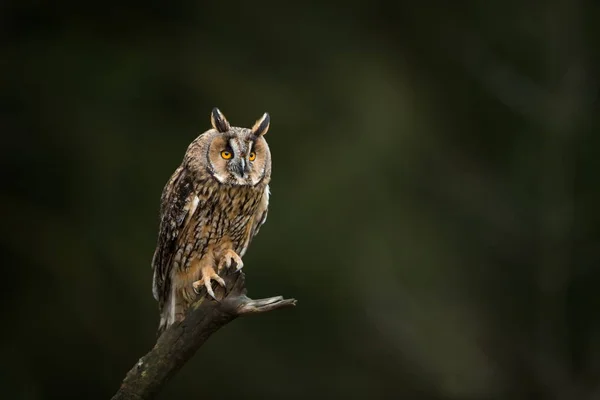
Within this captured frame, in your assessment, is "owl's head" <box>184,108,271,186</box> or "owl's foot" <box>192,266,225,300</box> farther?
"owl's head" <box>184,108,271,186</box>

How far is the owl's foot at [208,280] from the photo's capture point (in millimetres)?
2909

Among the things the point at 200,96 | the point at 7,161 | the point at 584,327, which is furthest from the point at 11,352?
the point at 584,327

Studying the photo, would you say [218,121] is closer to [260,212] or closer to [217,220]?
[217,220]

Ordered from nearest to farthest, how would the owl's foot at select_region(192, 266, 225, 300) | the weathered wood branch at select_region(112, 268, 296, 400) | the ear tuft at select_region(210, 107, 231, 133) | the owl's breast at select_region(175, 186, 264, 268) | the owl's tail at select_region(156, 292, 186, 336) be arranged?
the weathered wood branch at select_region(112, 268, 296, 400) < the owl's foot at select_region(192, 266, 225, 300) < the ear tuft at select_region(210, 107, 231, 133) < the owl's breast at select_region(175, 186, 264, 268) < the owl's tail at select_region(156, 292, 186, 336)

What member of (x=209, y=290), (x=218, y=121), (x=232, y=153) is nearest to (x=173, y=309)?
(x=209, y=290)

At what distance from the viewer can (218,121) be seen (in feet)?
10.2

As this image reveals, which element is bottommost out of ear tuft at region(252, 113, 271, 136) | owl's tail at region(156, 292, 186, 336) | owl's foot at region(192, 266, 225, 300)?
owl's tail at region(156, 292, 186, 336)

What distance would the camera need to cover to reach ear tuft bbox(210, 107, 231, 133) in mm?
3072

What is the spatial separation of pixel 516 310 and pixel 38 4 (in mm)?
4460

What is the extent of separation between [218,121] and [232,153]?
13 centimetres

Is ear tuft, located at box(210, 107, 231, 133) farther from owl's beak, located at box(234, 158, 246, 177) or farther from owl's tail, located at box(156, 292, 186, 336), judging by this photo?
owl's tail, located at box(156, 292, 186, 336)

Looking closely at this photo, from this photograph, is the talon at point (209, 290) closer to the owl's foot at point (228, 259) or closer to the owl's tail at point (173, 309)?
the owl's foot at point (228, 259)

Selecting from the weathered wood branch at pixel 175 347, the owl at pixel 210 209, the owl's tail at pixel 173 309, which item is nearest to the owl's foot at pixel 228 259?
the owl at pixel 210 209

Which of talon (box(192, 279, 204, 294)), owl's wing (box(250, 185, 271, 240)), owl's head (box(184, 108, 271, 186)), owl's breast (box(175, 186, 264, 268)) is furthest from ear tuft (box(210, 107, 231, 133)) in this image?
talon (box(192, 279, 204, 294))
